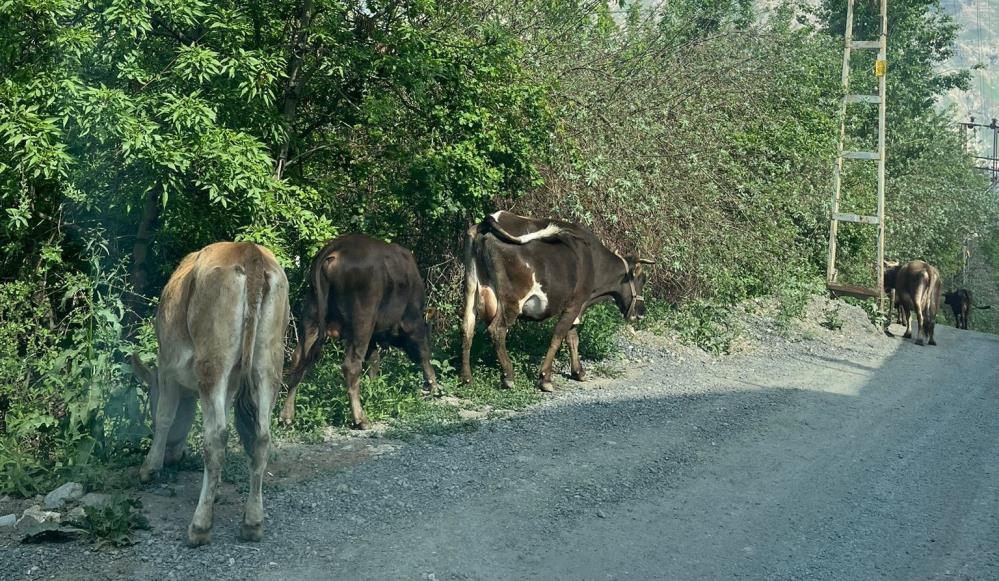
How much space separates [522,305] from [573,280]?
68 cm

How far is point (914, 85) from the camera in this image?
31625mm

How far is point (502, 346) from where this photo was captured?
10.7 meters

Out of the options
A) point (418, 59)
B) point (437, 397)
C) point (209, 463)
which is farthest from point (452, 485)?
point (418, 59)

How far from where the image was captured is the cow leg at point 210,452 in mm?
5801

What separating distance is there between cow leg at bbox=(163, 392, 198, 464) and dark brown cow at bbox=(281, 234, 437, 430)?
1.67 meters

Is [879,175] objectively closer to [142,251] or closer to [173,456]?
[142,251]

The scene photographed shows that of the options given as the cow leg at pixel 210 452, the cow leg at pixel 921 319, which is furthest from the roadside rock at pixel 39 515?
the cow leg at pixel 921 319

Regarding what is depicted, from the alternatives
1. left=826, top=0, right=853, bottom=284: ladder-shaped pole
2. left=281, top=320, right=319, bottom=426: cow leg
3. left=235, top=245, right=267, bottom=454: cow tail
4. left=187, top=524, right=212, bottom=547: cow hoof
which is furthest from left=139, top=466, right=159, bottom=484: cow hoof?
left=826, top=0, right=853, bottom=284: ladder-shaped pole

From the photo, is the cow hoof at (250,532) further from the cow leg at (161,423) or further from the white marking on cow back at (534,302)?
the white marking on cow back at (534,302)

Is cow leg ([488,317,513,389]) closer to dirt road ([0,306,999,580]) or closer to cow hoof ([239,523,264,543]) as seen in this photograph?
dirt road ([0,306,999,580])

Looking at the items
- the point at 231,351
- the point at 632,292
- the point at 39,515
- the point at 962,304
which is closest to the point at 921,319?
the point at 632,292

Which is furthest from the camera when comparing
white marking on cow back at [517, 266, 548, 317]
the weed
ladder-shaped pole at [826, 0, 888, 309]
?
ladder-shaped pole at [826, 0, 888, 309]

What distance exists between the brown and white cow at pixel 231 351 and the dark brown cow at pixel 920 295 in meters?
13.4

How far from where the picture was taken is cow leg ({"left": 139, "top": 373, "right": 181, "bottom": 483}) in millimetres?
6613
